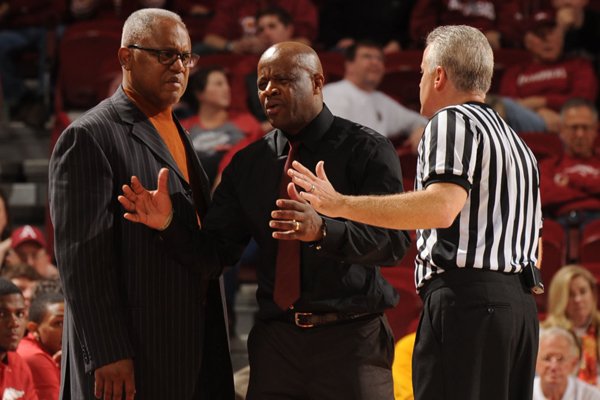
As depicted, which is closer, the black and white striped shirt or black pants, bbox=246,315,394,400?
the black and white striped shirt

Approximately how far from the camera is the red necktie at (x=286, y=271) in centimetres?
340

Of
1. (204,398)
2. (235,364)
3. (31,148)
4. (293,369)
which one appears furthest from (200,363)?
(31,148)

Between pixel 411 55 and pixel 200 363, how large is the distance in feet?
17.6

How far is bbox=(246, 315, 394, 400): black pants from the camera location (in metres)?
3.36

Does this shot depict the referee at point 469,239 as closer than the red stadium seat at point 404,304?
Yes

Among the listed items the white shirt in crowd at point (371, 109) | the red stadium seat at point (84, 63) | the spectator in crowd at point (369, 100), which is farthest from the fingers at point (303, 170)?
the red stadium seat at point (84, 63)

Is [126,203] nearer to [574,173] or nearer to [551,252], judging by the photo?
[551,252]

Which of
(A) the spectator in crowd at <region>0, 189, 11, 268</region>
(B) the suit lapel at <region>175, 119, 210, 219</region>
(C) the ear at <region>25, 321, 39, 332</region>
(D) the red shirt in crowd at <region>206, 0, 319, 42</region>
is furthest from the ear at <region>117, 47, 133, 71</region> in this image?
(D) the red shirt in crowd at <region>206, 0, 319, 42</region>

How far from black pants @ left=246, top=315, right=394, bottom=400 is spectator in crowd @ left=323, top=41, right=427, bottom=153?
425cm

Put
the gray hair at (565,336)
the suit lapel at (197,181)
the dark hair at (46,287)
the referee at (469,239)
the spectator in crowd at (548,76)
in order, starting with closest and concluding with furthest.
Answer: the referee at (469,239) → the suit lapel at (197,181) → the dark hair at (46,287) → the gray hair at (565,336) → the spectator in crowd at (548,76)

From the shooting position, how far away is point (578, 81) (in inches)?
341

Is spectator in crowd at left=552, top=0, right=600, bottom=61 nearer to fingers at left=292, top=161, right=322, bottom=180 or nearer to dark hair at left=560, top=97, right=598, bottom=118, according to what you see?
dark hair at left=560, top=97, right=598, bottom=118

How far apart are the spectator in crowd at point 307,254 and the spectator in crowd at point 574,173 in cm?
381

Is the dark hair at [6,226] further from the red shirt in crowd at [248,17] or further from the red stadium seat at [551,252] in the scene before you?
the red stadium seat at [551,252]
